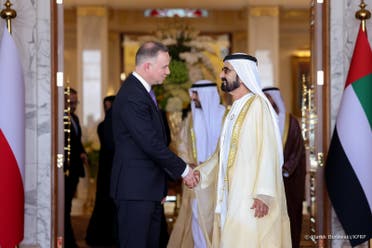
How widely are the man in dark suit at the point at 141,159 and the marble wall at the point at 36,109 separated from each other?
1.32 meters

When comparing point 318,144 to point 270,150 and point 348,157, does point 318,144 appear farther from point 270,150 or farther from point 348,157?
point 270,150

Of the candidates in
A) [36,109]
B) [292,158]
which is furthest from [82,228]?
[36,109]

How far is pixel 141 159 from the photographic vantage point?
4.75m

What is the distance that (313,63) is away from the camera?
6.20 m

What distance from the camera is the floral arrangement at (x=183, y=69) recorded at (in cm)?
877

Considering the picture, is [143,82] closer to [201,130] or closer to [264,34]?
[201,130]

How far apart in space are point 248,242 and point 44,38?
2480 mm

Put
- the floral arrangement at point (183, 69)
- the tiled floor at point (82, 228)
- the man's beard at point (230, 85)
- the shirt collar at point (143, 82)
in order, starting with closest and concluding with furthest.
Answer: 1. the shirt collar at point (143, 82)
2. the man's beard at point (230, 85)
3. the tiled floor at point (82, 228)
4. the floral arrangement at point (183, 69)

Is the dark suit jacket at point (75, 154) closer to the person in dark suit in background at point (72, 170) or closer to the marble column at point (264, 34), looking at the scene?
the person in dark suit in background at point (72, 170)

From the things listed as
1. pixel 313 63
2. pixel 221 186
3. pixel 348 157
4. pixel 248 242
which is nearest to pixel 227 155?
pixel 221 186

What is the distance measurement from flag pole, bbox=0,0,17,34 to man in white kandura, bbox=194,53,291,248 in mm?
1836

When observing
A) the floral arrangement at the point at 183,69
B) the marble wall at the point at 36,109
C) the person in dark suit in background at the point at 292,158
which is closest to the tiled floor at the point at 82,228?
the person in dark suit in background at the point at 292,158

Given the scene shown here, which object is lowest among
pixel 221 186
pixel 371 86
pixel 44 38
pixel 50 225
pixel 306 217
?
pixel 306 217

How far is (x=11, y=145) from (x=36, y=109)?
0.52 m
